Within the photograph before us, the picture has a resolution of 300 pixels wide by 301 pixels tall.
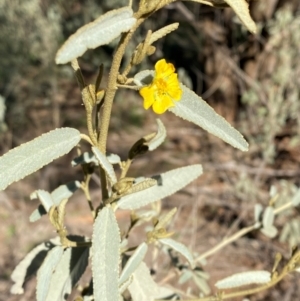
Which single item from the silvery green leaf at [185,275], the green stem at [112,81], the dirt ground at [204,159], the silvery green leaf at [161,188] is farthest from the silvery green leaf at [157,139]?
the dirt ground at [204,159]

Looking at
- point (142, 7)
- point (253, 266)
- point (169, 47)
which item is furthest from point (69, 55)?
point (169, 47)

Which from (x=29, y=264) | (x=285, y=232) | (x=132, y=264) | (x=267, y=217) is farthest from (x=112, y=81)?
(x=285, y=232)

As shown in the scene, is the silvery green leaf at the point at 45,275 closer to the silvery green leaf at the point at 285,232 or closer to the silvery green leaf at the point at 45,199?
the silvery green leaf at the point at 45,199

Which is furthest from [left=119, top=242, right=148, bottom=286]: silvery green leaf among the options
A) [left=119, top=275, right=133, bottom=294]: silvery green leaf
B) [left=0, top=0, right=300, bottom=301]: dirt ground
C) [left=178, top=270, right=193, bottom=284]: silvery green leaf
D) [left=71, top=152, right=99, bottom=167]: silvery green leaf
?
[left=0, top=0, right=300, bottom=301]: dirt ground

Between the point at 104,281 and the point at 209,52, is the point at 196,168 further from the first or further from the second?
the point at 209,52

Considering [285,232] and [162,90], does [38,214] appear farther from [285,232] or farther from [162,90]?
[285,232]
